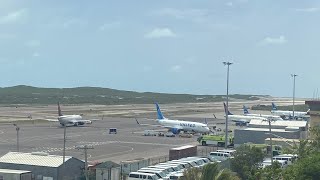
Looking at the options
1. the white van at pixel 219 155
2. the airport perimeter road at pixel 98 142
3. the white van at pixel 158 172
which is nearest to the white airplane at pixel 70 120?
the airport perimeter road at pixel 98 142

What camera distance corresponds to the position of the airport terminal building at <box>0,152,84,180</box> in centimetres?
4388

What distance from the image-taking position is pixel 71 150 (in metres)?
72.7

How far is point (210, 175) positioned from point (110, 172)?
20001 millimetres

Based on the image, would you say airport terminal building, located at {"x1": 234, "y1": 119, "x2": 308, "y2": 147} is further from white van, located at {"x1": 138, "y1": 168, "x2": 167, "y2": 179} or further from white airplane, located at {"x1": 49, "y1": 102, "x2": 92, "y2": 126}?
white airplane, located at {"x1": 49, "y1": 102, "x2": 92, "y2": 126}

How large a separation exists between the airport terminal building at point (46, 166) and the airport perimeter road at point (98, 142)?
18.0 meters

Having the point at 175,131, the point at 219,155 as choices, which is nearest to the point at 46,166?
the point at 219,155

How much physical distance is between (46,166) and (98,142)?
4174 centimetres

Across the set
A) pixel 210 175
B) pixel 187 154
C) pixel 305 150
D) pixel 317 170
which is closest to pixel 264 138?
pixel 187 154

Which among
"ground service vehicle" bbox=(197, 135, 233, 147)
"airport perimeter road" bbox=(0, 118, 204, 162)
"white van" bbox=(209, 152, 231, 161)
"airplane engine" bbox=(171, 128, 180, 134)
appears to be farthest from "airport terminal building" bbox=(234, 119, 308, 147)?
"airplane engine" bbox=(171, 128, 180, 134)

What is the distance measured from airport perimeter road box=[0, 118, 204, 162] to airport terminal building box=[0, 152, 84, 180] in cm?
1804

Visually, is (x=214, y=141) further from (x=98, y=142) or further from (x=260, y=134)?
(x=98, y=142)

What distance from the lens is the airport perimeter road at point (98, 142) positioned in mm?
70625

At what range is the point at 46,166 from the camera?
44062mm

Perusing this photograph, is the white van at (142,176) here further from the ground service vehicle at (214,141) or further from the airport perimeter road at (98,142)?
the ground service vehicle at (214,141)
